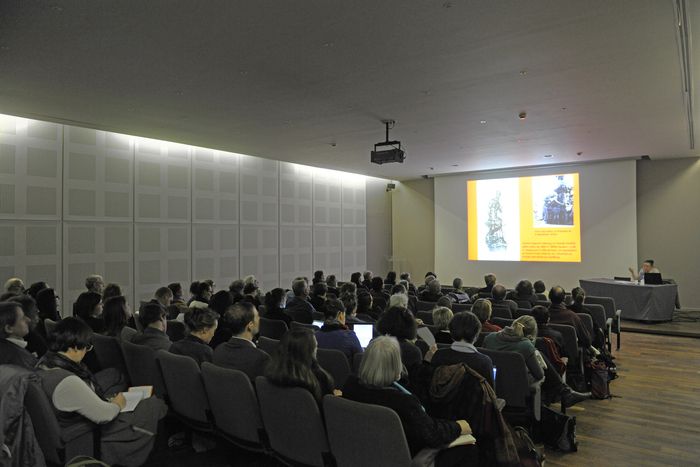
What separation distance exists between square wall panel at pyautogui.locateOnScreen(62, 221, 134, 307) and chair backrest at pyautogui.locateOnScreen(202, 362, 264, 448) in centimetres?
659

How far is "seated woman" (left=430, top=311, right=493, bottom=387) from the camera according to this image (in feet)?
9.48

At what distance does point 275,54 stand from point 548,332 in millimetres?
4046

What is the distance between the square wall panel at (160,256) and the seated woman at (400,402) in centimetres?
795

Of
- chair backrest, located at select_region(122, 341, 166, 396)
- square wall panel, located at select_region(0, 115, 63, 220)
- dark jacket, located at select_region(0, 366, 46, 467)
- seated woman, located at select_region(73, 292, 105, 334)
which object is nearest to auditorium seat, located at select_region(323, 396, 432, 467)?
dark jacket, located at select_region(0, 366, 46, 467)

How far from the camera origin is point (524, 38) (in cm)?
464

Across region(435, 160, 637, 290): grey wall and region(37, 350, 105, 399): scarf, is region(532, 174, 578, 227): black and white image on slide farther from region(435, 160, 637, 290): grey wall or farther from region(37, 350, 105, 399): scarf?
region(37, 350, 105, 399): scarf

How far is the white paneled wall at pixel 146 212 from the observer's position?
7.66 meters

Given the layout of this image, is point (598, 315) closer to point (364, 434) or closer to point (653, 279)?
point (653, 279)

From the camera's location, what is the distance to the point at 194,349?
3307 mm

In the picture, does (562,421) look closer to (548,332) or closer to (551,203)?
(548,332)

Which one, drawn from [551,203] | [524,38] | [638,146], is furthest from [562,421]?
[551,203]

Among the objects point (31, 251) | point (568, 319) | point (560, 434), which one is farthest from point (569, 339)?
point (31, 251)

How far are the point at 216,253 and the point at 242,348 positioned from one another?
7873mm

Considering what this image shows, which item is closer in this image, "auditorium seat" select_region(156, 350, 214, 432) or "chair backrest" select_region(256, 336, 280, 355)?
"auditorium seat" select_region(156, 350, 214, 432)
